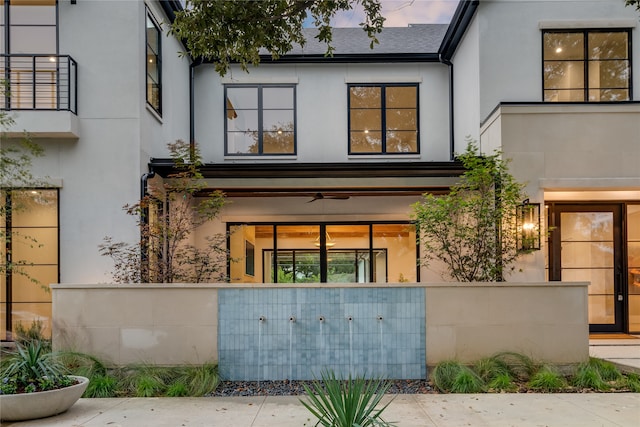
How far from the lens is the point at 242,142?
11.9 metres

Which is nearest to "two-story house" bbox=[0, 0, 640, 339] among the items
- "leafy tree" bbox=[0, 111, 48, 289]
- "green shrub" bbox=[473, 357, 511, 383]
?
"leafy tree" bbox=[0, 111, 48, 289]

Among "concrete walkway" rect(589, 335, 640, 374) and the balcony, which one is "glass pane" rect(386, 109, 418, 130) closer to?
"concrete walkway" rect(589, 335, 640, 374)

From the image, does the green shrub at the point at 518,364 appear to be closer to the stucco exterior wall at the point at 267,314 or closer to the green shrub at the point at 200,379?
the stucco exterior wall at the point at 267,314

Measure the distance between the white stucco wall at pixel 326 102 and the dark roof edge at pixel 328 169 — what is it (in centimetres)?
237

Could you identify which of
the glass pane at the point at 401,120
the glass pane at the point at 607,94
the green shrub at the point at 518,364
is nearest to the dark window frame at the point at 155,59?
the glass pane at the point at 401,120

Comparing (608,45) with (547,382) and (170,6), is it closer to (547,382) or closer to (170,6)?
(547,382)

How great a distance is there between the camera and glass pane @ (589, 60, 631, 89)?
953 centimetres

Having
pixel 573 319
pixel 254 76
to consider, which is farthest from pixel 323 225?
pixel 573 319

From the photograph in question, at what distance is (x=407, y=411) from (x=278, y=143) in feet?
25.0

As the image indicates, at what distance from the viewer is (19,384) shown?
545 centimetres

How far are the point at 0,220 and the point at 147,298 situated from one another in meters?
3.65

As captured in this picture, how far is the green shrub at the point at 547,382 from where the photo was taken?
6.44m

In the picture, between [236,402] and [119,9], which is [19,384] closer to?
[236,402]

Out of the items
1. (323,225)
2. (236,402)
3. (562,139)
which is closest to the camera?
(236,402)
